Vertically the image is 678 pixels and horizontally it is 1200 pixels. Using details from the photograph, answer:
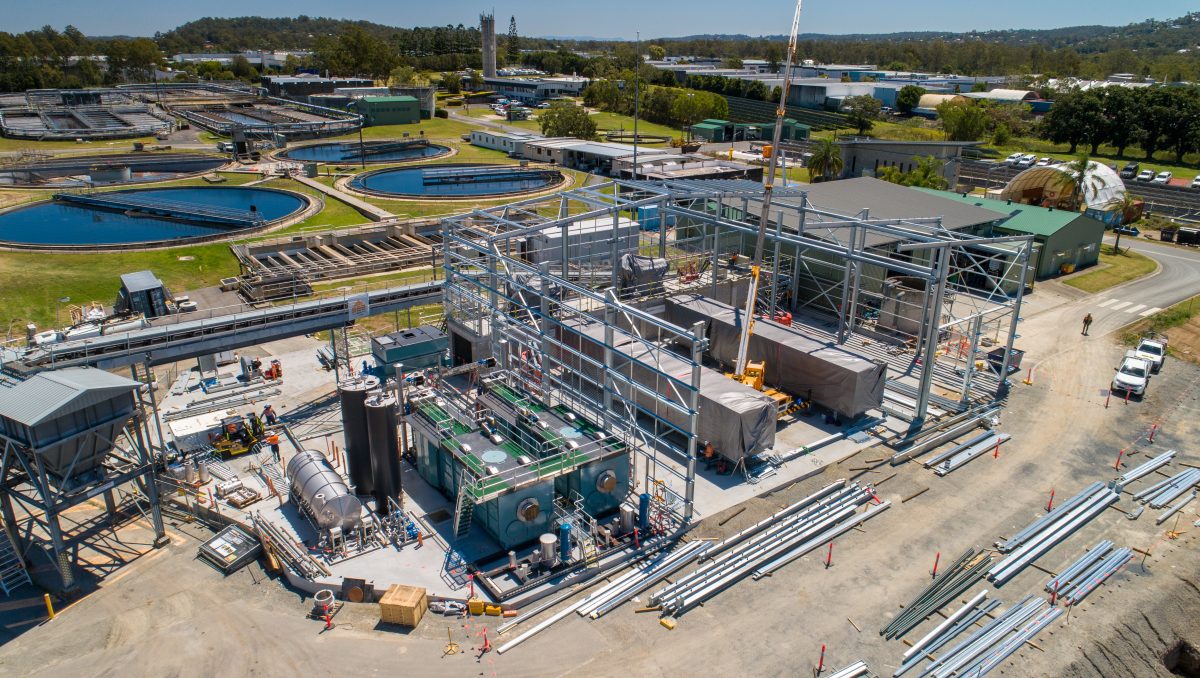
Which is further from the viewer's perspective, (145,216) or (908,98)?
(908,98)

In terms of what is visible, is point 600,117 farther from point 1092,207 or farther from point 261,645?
point 261,645

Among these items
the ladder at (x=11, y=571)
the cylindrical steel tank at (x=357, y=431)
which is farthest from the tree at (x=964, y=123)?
the ladder at (x=11, y=571)

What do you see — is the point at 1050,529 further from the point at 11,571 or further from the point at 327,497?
the point at 11,571

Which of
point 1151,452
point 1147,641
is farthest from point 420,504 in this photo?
point 1151,452

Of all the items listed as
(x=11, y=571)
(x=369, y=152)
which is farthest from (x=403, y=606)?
(x=369, y=152)

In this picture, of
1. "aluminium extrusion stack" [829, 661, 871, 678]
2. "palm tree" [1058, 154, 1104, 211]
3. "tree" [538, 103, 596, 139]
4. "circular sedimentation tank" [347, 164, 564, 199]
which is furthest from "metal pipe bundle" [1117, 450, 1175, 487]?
"tree" [538, 103, 596, 139]

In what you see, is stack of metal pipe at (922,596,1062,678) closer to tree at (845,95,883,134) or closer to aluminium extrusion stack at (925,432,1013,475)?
aluminium extrusion stack at (925,432,1013,475)

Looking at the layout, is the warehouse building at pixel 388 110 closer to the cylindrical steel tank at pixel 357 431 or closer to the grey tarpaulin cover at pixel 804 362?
the grey tarpaulin cover at pixel 804 362
